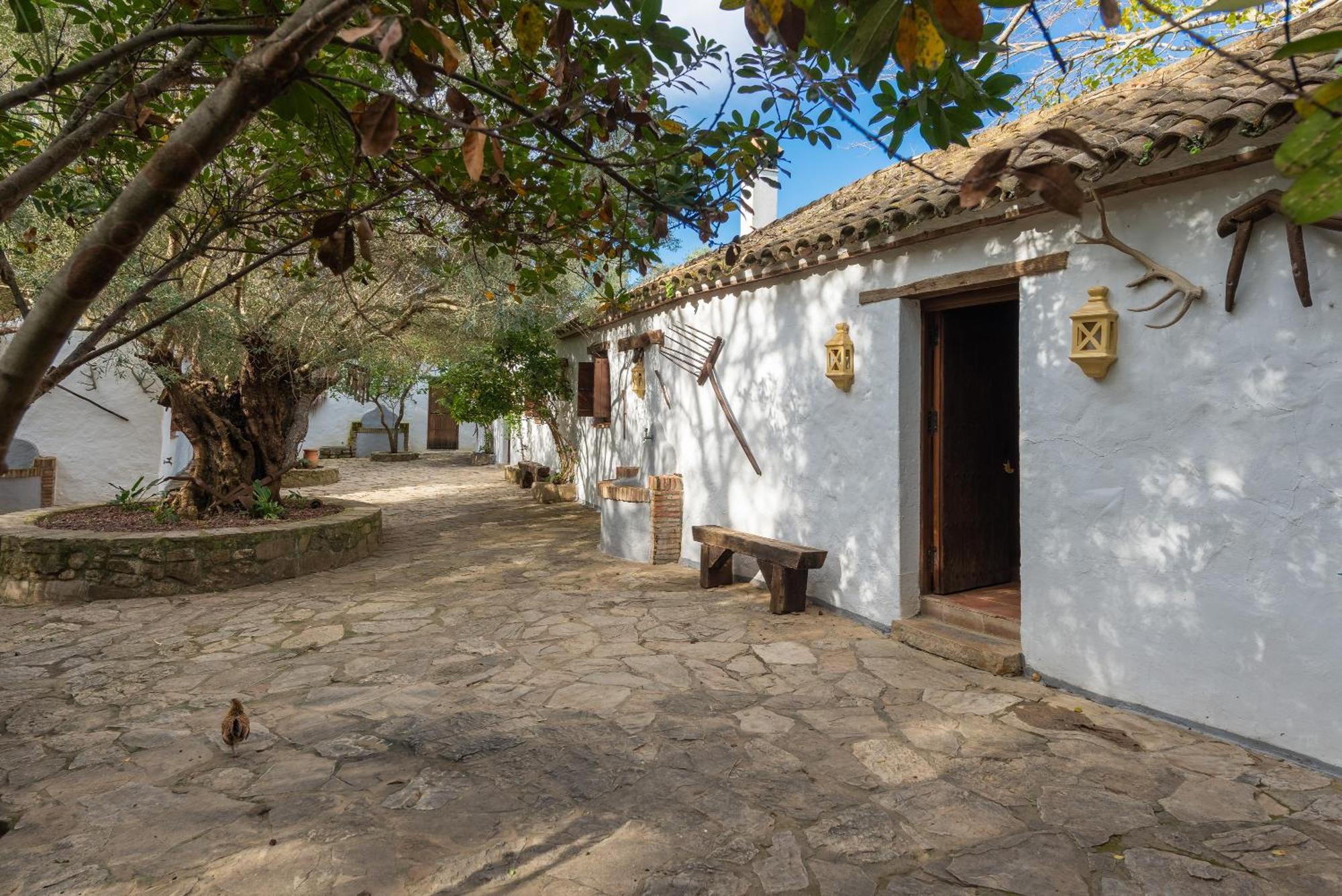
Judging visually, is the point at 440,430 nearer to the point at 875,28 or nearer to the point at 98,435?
the point at 98,435

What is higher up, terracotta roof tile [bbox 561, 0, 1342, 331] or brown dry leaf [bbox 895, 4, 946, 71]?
terracotta roof tile [bbox 561, 0, 1342, 331]

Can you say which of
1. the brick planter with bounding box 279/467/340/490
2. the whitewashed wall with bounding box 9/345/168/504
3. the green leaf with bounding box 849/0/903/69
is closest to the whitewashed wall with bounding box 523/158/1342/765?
the green leaf with bounding box 849/0/903/69

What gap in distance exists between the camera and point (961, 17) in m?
1.32

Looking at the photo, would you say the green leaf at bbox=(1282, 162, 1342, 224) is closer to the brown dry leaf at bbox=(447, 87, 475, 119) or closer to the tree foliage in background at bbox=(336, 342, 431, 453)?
the brown dry leaf at bbox=(447, 87, 475, 119)

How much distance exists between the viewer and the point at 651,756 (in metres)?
3.31

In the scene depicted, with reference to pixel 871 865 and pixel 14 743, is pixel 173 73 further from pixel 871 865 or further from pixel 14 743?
pixel 871 865

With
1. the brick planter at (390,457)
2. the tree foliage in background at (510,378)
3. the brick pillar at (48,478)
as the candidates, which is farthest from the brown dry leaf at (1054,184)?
the brick planter at (390,457)

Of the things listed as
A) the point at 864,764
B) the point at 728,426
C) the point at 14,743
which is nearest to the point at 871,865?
the point at 864,764

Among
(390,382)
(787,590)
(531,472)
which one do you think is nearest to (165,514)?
(787,590)

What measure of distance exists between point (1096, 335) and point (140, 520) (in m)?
8.09

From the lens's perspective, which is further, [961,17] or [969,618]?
[969,618]

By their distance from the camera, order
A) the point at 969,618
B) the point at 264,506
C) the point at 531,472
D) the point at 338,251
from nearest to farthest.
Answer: the point at 338,251
the point at 969,618
the point at 264,506
the point at 531,472

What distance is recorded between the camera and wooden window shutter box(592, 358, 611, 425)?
1061cm

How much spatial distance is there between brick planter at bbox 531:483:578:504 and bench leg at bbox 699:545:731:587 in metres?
6.32
